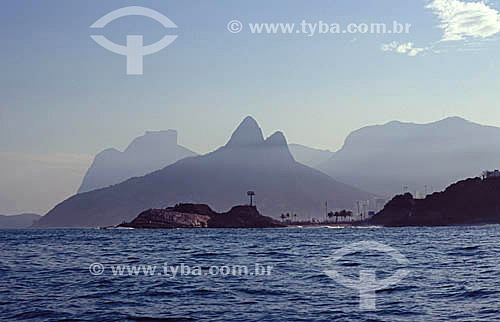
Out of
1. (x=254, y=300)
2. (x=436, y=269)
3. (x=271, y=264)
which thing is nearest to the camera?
(x=254, y=300)

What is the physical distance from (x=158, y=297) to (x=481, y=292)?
17838mm

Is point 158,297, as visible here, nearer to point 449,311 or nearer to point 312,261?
point 449,311

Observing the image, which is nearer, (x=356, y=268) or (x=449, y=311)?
(x=449, y=311)

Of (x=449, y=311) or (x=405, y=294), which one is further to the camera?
(x=405, y=294)

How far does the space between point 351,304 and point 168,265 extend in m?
24.2

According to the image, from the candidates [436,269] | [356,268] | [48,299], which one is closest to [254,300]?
→ [48,299]

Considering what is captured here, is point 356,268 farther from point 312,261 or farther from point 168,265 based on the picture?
point 168,265

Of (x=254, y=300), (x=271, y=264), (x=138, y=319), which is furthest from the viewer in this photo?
(x=271, y=264)

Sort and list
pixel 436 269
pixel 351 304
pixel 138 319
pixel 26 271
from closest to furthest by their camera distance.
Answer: pixel 138 319 < pixel 351 304 < pixel 436 269 < pixel 26 271

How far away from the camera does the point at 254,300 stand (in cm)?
2925

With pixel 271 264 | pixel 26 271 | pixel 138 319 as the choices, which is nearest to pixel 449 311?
pixel 138 319

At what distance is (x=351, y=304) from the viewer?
27.4m

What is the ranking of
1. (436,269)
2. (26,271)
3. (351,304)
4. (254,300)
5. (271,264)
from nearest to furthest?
1. (351,304)
2. (254,300)
3. (436,269)
4. (26,271)
5. (271,264)

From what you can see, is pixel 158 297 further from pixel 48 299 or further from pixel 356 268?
pixel 356 268
